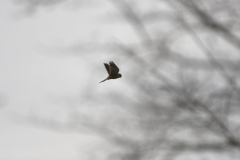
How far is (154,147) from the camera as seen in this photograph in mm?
2406

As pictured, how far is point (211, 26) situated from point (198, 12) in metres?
0.17

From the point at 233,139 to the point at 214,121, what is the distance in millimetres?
219

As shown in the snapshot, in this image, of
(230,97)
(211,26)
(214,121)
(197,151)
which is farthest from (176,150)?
(211,26)

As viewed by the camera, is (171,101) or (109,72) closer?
(109,72)

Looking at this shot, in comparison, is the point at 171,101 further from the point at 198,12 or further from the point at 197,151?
the point at 198,12

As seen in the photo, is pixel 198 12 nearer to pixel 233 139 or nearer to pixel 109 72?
pixel 233 139

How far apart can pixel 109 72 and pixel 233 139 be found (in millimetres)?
1749

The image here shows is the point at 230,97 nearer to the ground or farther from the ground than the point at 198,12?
nearer to the ground

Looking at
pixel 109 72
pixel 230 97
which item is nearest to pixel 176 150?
pixel 230 97

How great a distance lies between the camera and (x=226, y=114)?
2453 millimetres

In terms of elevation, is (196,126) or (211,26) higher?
(211,26)

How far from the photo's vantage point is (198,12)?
2500 millimetres

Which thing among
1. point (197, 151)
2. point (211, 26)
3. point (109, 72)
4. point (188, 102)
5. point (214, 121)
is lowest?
point (109, 72)

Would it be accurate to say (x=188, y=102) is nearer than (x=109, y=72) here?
No
